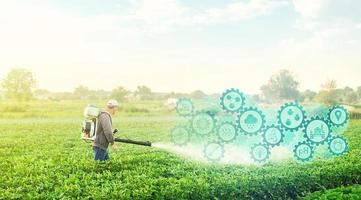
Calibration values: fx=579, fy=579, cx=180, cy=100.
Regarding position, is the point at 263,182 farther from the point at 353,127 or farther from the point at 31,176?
the point at 353,127

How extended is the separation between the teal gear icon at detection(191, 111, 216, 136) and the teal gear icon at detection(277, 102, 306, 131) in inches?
64.2

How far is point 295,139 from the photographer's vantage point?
42.7 feet

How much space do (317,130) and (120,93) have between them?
905 centimetres

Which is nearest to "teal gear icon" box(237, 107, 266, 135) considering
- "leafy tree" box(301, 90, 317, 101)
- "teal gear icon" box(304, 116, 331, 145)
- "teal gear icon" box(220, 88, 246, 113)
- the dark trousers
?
"teal gear icon" box(220, 88, 246, 113)

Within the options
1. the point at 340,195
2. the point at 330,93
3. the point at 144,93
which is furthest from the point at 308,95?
the point at 340,195

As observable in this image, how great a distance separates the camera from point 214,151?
1181 cm

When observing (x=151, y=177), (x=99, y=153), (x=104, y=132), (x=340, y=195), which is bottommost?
(x=340, y=195)

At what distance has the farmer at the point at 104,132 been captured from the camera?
31.2ft

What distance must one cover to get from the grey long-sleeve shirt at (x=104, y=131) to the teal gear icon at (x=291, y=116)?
4.47 meters

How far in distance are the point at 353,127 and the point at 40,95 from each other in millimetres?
13186

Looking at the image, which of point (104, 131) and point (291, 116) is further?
point (291, 116)

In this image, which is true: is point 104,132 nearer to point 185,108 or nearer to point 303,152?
point 185,108

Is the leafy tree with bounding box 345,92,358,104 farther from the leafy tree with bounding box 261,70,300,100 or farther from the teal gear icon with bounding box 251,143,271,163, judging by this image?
the teal gear icon with bounding box 251,143,271,163

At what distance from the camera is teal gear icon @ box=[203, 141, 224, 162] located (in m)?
11.7
